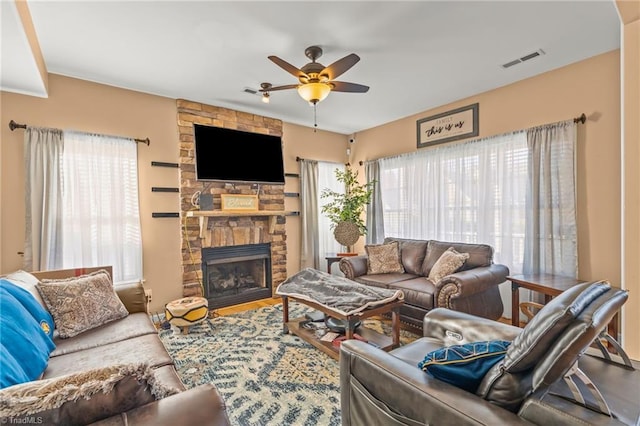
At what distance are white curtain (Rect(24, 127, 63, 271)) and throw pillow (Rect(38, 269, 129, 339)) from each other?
1.03 m

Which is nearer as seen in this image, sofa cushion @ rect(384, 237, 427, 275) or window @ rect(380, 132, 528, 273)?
window @ rect(380, 132, 528, 273)

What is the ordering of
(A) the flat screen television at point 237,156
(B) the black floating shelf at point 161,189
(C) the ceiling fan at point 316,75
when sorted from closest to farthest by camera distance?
(C) the ceiling fan at point 316,75 → (B) the black floating shelf at point 161,189 → (A) the flat screen television at point 237,156

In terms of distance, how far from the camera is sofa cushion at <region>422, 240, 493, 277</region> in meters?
3.46

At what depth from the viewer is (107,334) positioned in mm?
2127

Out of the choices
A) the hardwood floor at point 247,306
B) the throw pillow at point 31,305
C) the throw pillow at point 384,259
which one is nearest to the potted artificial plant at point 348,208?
the throw pillow at point 384,259

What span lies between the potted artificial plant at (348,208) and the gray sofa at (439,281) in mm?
946

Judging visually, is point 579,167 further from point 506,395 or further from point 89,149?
point 89,149

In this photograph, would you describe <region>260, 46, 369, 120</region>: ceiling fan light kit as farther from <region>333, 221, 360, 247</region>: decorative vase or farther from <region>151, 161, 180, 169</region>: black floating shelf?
<region>333, 221, 360, 247</region>: decorative vase

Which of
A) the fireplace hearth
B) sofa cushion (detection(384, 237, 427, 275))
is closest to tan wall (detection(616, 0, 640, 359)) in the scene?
sofa cushion (detection(384, 237, 427, 275))

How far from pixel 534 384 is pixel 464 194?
345cm

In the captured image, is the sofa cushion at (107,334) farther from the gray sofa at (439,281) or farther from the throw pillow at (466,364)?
the gray sofa at (439,281)

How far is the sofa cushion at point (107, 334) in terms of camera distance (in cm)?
194

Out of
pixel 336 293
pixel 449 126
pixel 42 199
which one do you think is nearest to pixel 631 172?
pixel 336 293

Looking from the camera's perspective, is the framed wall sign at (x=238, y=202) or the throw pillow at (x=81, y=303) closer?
the throw pillow at (x=81, y=303)
